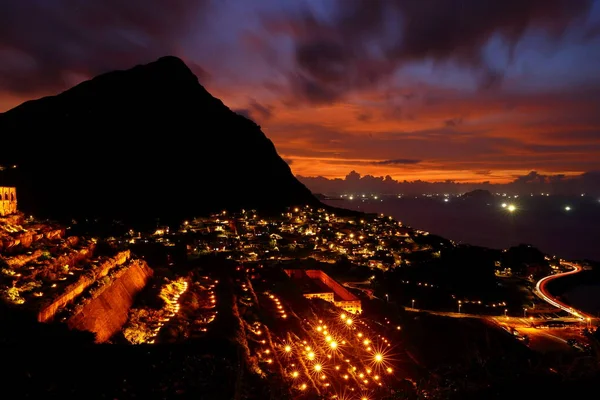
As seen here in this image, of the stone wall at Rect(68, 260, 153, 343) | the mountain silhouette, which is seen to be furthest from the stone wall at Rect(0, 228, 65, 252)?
the mountain silhouette

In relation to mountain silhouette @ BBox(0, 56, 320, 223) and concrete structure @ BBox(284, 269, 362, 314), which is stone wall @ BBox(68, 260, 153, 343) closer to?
concrete structure @ BBox(284, 269, 362, 314)

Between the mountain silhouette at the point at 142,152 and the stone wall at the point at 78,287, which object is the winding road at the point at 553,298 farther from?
the mountain silhouette at the point at 142,152

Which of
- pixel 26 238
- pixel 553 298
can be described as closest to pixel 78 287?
pixel 26 238

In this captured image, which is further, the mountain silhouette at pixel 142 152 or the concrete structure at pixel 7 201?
the mountain silhouette at pixel 142 152

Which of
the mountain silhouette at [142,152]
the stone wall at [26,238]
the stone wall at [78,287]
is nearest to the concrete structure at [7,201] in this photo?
the stone wall at [26,238]

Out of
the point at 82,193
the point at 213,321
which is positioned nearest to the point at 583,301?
the point at 213,321
